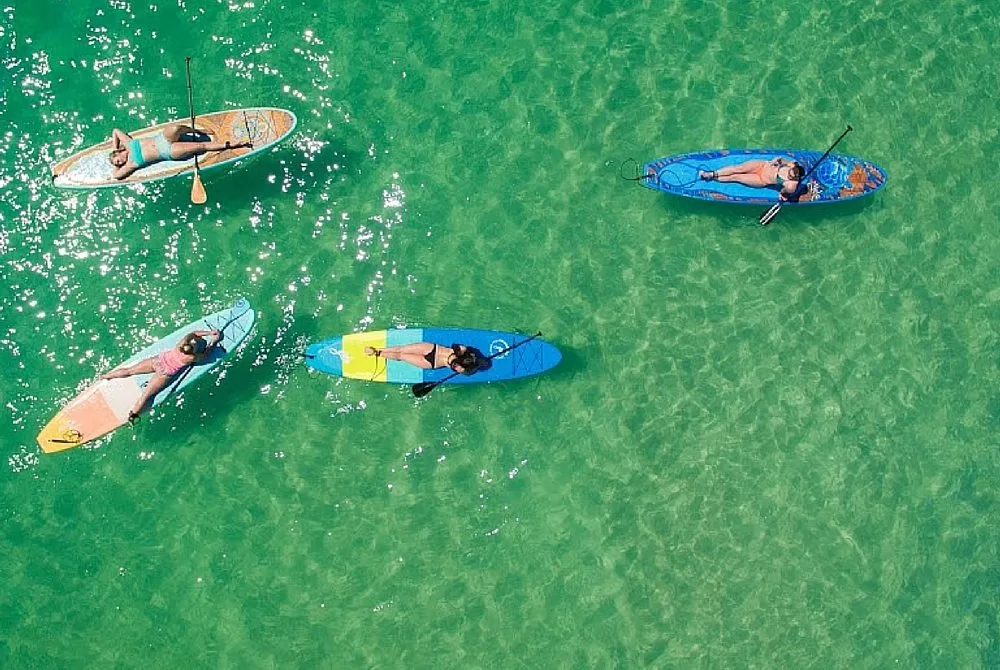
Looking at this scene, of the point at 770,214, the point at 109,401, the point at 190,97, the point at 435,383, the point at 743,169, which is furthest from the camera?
the point at 770,214

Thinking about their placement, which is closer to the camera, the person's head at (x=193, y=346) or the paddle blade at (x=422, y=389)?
the person's head at (x=193, y=346)

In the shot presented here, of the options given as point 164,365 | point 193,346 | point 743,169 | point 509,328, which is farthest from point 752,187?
point 164,365

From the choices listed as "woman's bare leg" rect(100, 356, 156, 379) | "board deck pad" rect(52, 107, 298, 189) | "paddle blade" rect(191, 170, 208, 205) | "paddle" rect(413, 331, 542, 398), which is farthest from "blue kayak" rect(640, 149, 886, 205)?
"woman's bare leg" rect(100, 356, 156, 379)

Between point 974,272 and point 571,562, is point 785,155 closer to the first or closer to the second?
point 974,272

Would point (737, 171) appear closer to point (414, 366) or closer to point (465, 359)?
point (465, 359)

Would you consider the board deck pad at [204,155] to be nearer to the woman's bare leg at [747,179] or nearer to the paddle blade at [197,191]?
the paddle blade at [197,191]

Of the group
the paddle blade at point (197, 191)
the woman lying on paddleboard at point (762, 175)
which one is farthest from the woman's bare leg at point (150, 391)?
the woman lying on paddleboard at point (762, 175)
